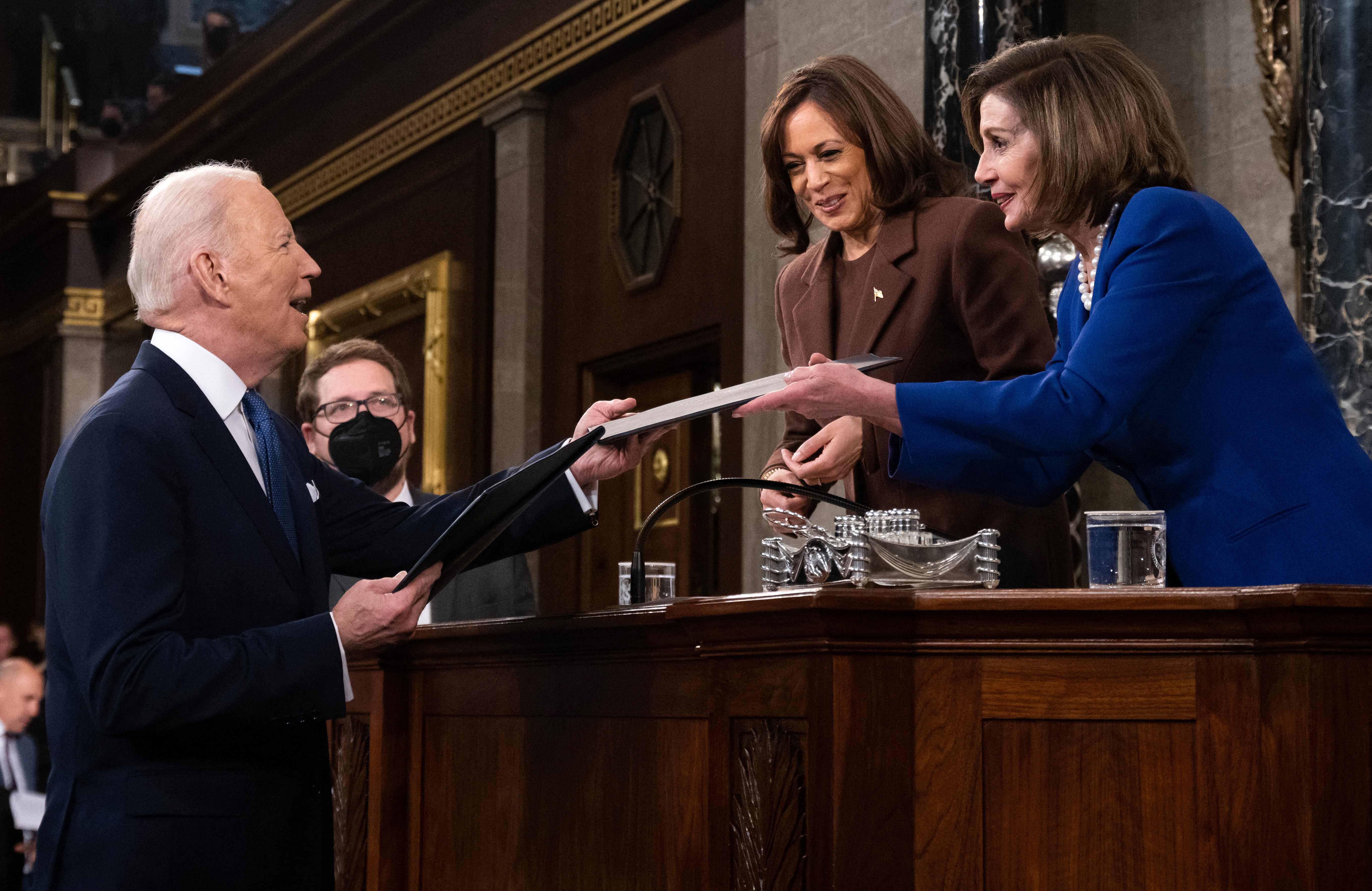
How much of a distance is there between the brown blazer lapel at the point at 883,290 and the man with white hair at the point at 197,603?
0.93 meters

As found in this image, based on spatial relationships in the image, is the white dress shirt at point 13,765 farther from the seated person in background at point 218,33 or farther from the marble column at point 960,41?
the seated person in background at point 218,33

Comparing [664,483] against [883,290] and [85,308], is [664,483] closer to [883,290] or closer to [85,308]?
[883,290]

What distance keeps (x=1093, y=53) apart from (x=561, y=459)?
878mm

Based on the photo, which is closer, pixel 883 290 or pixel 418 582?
pixel 418 582

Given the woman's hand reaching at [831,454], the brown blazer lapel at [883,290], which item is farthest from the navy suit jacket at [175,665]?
the brown blazer lapel at [883,290]

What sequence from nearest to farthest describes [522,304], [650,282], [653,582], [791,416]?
1. [653,582]
2. [791,416]
3. [650,282]
4. [522,304]

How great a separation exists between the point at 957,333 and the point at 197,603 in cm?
129

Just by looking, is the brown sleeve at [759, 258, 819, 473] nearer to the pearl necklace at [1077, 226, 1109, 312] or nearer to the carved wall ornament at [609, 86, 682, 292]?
the pearl necklace at [1077, 226, 1109, 312]

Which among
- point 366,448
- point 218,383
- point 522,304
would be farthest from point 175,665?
point 522,304

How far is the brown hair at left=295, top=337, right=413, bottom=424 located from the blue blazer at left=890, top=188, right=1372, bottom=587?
1925 millimetres

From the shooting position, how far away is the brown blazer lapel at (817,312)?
2635 mm

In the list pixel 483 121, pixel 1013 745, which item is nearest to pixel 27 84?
pixel 483 121

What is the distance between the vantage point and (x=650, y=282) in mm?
6637

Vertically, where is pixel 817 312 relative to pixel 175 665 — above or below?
above
